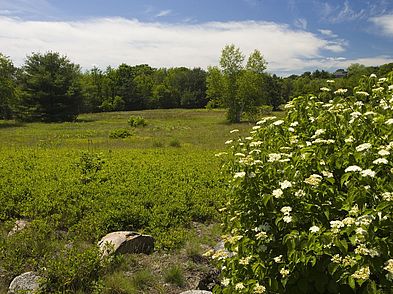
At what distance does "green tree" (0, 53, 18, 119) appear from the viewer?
151 feet

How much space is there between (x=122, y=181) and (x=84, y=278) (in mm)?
6106

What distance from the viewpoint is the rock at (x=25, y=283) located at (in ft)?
18.8

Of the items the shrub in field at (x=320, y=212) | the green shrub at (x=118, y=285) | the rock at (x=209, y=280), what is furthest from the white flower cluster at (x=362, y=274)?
the green shrub at (x=118, y=285)

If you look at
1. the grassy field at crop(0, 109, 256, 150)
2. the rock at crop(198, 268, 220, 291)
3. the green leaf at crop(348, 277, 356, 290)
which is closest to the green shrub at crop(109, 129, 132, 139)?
the grassy field at crop(0, 109, 256, 150)

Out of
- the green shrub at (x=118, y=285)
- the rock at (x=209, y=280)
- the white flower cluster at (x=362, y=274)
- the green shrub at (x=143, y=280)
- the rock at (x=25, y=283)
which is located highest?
the white flower cluster at (x=362, y=274)

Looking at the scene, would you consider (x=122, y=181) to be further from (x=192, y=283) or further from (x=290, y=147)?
(x=290, y=147)

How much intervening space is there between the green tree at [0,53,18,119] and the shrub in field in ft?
162

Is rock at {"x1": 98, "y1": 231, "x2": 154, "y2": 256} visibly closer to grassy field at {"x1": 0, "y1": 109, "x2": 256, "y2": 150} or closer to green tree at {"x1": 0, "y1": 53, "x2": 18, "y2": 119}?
grassy field at {"x1": 0, "y1": 109, "x2": 256, "y2": 150}

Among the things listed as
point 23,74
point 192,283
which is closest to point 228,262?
point 192,283

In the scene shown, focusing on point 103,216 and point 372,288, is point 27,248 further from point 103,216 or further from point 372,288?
point 372,288

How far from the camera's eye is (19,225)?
26.9ft

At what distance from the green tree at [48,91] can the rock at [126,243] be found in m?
45.4

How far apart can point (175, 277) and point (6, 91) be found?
4748 centimetres

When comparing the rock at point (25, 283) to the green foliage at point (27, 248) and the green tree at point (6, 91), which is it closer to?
the green foliage at point (27, 248)
